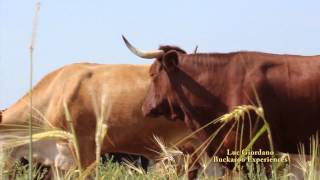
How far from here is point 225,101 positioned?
532cm

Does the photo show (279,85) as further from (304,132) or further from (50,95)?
(50,95)

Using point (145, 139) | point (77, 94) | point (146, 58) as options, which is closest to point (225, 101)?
point (146, 58)

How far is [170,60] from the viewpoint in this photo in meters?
5.74

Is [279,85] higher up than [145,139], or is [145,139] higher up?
[279,85]

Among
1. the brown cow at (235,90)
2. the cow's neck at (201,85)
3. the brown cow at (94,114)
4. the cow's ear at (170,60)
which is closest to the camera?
the brown cow at (235,90)

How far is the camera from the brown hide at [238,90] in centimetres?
497

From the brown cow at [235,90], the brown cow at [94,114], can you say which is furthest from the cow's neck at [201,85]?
the brown cow at [94,114]

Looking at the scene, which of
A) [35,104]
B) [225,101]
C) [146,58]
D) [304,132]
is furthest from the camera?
[35,104]

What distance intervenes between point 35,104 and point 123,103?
1220 millimetres

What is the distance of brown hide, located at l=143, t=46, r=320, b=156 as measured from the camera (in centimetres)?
497

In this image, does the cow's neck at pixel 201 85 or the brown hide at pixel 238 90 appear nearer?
the brown hide at pixel 238 90

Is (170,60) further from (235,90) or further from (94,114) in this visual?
(94,114)

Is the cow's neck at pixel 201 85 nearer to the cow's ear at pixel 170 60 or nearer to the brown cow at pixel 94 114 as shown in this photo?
the cow's ear at pixel 170 60

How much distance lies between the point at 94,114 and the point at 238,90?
9.39ft
